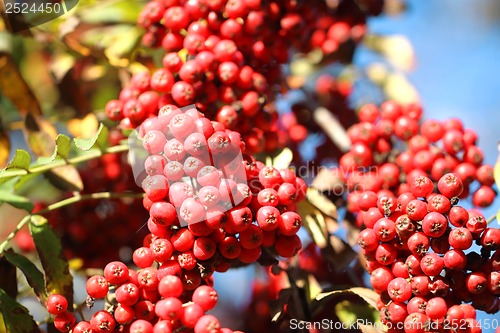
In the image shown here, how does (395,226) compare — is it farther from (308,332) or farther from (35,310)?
(35,310)

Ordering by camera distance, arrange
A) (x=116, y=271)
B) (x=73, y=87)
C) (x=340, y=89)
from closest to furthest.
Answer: (x=116, y=271)
(x=73, y=87)
(x=340, y=89)

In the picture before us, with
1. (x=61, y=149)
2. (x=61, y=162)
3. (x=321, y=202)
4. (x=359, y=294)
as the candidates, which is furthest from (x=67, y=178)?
(x=359, y=294)

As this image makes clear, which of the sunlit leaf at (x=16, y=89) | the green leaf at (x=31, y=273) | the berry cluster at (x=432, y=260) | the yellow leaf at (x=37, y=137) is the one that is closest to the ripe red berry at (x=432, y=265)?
the berry cluster at (x=432, y=260)

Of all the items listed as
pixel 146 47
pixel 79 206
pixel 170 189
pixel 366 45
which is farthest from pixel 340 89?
pixel 170 189

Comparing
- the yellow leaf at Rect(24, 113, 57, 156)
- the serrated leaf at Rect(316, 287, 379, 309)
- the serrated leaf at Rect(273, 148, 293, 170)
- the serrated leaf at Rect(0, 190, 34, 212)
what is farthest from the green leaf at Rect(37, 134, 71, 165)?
the serrated leaf at Rect(316, 287, 379, 309)

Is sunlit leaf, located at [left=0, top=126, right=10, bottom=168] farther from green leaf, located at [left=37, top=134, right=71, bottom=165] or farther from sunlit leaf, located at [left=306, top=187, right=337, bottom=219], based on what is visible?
sunlit leaf, located at [left=306, top=187, right=337, bottom=219]

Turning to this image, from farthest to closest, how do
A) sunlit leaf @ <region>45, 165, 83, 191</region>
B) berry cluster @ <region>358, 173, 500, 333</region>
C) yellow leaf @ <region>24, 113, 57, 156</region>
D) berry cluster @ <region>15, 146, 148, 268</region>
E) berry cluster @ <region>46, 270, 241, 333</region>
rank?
berry cluster @ <region>15, 146, 148, 268</region> < yellow leaf @ <region>24, 113, 57, 156</region> < sunlit leaf @ <region>45, 165, 83, 191</region> < berry cluster @ <region>358, 173, 500, 333</region> < berry cluster @ <region>46, 270, 241, 333</region>
